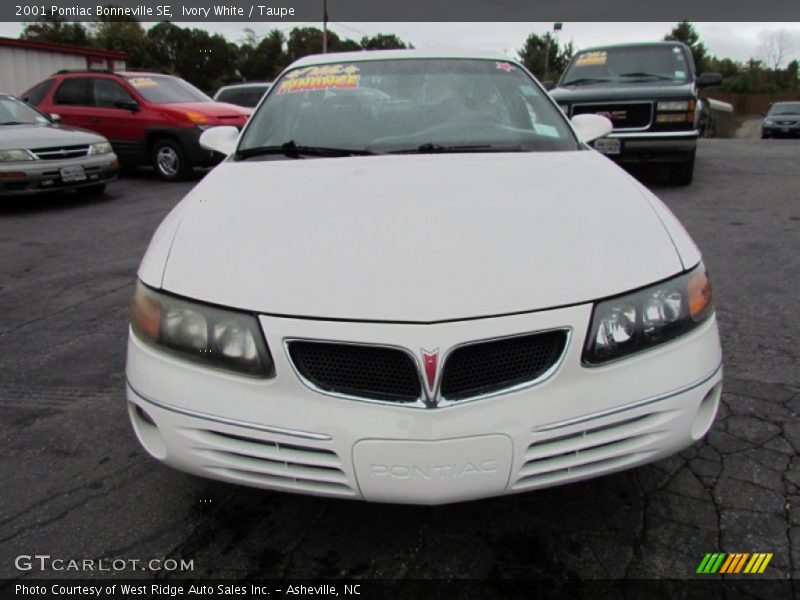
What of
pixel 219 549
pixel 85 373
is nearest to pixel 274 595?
pixel 219 549

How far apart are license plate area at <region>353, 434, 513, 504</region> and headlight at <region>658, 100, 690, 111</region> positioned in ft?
22.6

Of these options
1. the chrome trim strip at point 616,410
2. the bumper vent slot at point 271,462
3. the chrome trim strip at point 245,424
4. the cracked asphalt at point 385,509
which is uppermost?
the chrome trim strip at point 616,410

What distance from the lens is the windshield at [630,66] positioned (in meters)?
8.06

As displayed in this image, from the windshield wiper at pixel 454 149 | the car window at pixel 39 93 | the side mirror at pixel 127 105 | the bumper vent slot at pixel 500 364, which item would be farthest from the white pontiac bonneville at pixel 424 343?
the car window at pixel 39 93

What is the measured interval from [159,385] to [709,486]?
1.83 metres

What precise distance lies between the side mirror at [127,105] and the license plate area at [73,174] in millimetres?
2252

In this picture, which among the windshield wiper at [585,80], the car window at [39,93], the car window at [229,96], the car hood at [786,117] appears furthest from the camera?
the car hood at [786,117]

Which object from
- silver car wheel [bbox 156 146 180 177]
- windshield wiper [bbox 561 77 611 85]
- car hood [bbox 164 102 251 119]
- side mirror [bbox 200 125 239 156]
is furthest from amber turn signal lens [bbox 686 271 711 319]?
silver car wheel [bbox 156 146 180 177]

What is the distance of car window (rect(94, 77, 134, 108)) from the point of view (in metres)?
10.1

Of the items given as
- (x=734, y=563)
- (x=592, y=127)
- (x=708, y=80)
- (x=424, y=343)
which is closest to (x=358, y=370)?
(x=424, y=343)

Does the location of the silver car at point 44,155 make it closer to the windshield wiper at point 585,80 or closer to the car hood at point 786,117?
the windshield wiper at point 585,80

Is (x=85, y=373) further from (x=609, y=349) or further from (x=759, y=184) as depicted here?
(x=759, y=184)

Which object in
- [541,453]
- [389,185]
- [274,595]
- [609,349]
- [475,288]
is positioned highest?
[389,185]

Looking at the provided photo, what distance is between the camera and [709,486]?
2139 mm
